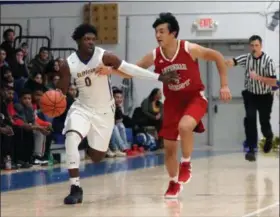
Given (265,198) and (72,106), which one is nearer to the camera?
(72,106)

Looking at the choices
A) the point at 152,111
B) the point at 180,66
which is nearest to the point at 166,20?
the point at 180,66

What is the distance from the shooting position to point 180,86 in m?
5.23

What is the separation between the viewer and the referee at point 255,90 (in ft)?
22.6

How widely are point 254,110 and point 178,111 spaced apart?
248 centimetres

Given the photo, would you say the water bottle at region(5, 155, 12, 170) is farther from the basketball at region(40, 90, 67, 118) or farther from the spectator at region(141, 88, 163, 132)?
the spectator at region(141, 88, 163, 132)

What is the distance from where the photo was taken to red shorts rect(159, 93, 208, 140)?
17.5 ft

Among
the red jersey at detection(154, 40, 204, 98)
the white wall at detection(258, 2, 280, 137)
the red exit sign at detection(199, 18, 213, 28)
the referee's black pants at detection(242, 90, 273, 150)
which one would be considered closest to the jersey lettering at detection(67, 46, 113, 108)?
the red jersey at detection(154, 40, 204, 98)

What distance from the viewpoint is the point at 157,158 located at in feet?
31.7

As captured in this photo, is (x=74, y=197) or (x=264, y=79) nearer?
(x=74, y=197)

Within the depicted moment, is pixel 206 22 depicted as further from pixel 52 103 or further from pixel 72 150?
pixel 52 103

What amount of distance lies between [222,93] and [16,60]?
2.39m

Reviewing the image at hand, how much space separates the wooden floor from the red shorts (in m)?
0.51

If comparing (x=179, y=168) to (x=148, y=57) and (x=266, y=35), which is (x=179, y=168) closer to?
(x=148, y=57)

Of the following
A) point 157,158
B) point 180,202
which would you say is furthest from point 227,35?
point 180,202
